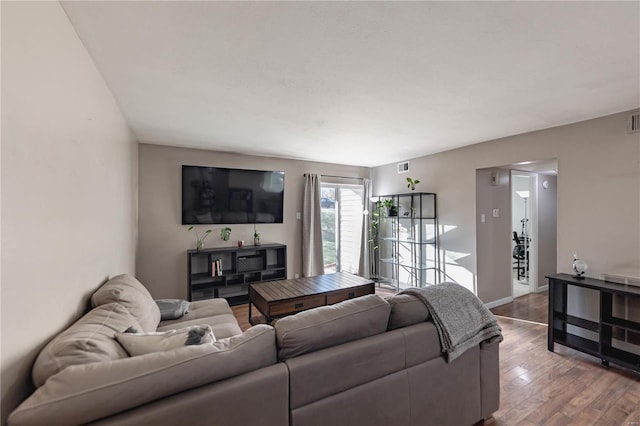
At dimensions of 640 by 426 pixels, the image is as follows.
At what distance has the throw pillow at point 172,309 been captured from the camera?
2408mm

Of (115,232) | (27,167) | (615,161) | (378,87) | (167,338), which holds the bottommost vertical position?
(167,338)

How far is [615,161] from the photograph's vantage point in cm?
267

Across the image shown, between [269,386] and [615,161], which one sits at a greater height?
[615,161]

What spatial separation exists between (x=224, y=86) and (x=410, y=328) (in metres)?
2.11

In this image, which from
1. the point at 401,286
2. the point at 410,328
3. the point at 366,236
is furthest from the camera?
the point at 366,236

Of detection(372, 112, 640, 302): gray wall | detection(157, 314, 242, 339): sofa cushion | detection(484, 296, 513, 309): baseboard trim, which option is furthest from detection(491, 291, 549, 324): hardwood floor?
detection(157, 314, 242, 339): sofa cushion

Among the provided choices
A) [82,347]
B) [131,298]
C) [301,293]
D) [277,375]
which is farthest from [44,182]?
[301,293]

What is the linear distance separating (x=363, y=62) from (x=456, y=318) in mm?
1693

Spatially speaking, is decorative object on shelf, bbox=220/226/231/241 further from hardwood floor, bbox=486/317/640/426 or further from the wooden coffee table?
hardwood floor, bbox=486/317/640/426

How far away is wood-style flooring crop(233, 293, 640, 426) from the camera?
186 cm

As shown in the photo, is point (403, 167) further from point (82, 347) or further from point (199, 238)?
point (82, 347)

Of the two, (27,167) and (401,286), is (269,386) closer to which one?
(27,167)

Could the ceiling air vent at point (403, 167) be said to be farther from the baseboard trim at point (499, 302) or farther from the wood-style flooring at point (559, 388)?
the wood-style flooring at point (559, 388)

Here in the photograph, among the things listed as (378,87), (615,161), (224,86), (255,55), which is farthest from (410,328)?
(615,161)
